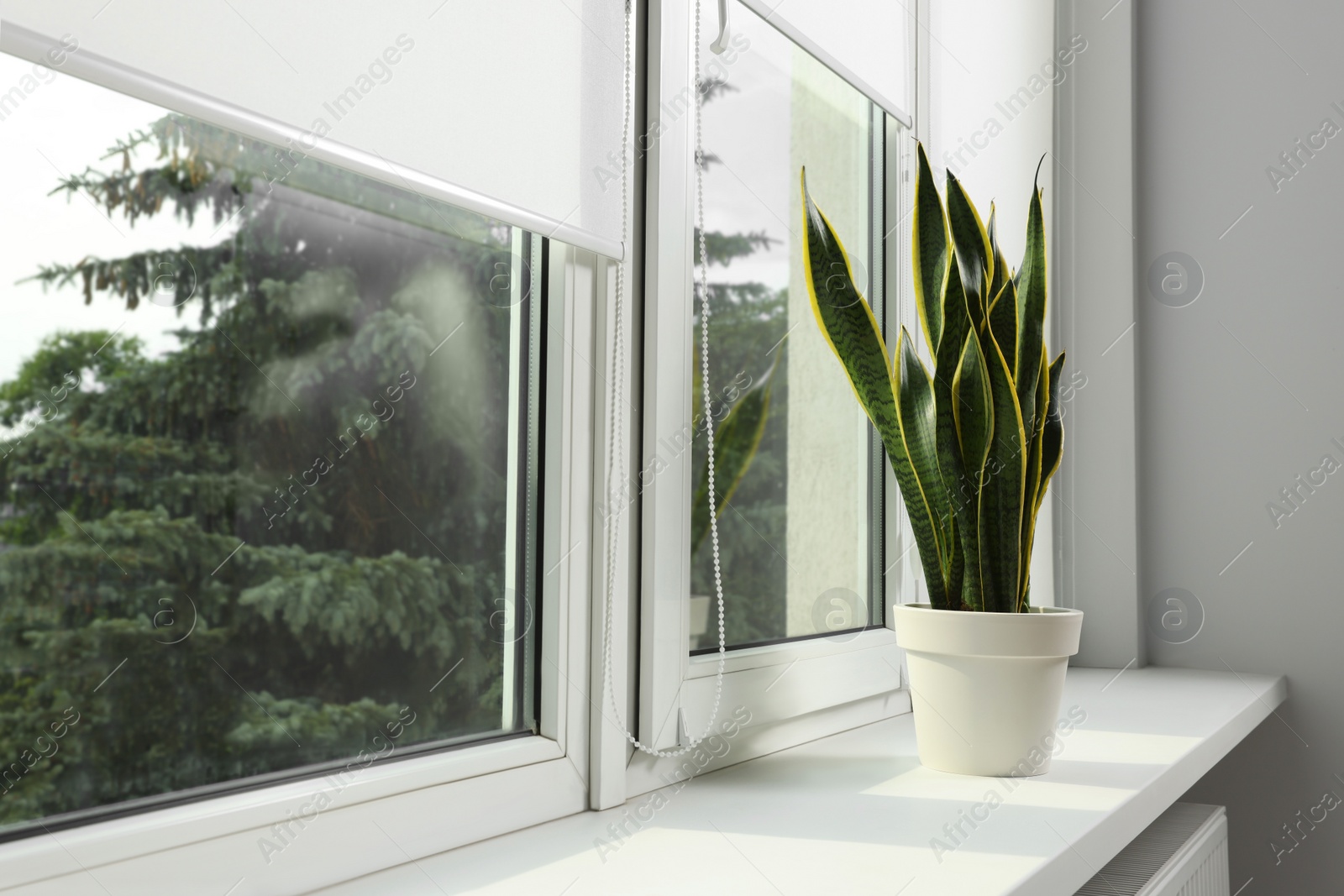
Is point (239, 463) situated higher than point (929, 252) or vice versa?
point (929, 252)

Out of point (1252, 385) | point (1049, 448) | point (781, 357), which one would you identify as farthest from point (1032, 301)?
point (1252, 385)

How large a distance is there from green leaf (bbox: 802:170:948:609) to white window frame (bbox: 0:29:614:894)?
0.22 m

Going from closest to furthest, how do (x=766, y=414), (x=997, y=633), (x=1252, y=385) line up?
(x=997, y=633) → (x=766, y=414) → (x=1252, y=385)

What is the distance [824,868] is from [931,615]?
12.8 inches

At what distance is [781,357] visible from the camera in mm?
1221

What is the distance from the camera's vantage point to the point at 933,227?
104cm

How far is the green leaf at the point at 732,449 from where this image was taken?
1040mm

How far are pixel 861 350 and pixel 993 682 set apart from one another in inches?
13.3

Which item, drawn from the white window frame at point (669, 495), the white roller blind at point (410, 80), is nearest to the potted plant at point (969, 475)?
the white window frame at point (669, 495)

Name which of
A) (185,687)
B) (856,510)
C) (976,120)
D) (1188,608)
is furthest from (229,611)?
(1188,608)

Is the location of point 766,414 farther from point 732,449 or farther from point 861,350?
point 861,350

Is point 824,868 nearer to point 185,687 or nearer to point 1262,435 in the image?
point 185,687

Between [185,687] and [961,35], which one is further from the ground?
[961,35]

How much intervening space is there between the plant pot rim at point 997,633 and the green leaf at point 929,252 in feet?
0.90
